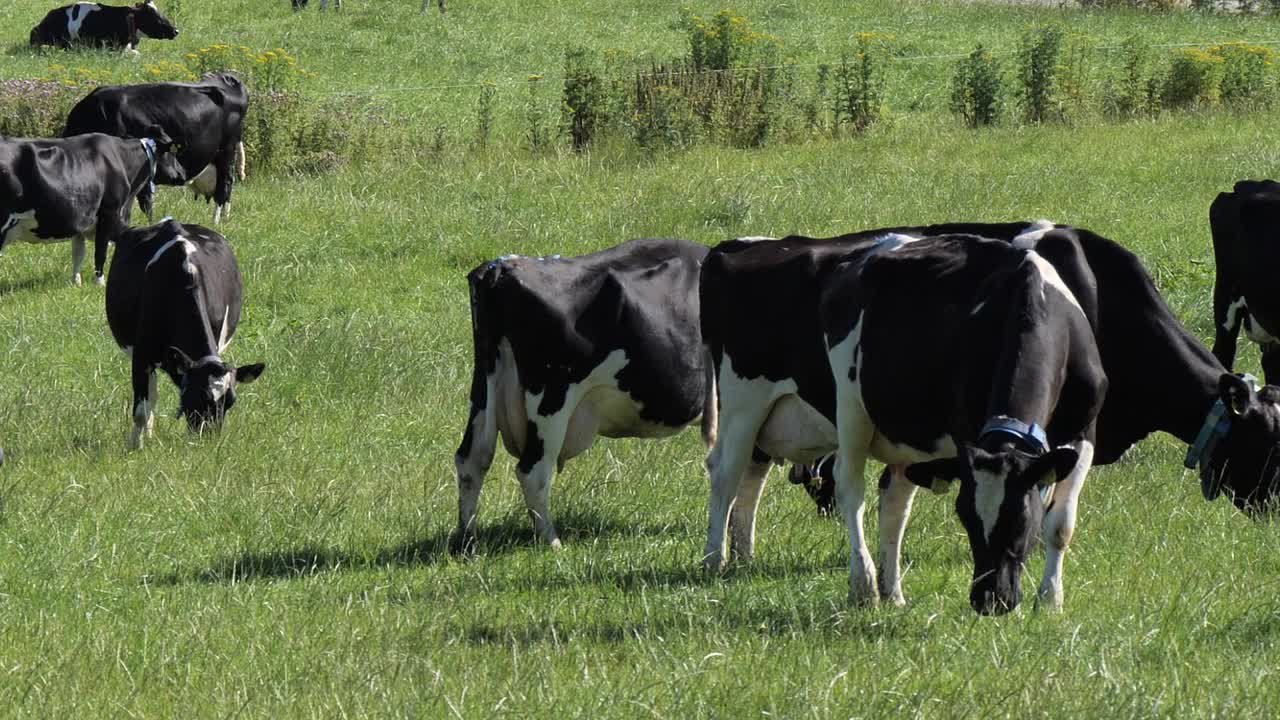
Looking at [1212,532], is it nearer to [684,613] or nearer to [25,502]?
[684,613]

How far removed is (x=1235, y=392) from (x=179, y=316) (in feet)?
23.5

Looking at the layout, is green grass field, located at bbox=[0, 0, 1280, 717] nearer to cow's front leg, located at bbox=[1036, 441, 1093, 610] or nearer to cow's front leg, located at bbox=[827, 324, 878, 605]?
cow's front leg, located at bbox=[1036, 441, 1093, 610]

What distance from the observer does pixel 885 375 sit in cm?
699

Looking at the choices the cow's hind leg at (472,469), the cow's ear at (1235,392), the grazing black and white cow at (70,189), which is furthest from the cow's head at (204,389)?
the cow's ear at (1235,392)

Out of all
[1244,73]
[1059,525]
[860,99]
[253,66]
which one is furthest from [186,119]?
[1059,525]

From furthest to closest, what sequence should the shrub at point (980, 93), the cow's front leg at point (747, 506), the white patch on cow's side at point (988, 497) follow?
the shrub at point (980, 93)
the cow's front leg at point (747, 506)
the white patch on cow's side at point (988, 497)

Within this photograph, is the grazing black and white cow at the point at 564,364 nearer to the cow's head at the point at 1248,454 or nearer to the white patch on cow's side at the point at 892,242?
the white patch on cow's side at the point at 892,242

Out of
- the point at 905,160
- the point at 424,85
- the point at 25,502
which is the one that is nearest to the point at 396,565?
the point at 25,502

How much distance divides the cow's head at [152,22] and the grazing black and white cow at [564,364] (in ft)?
88.0

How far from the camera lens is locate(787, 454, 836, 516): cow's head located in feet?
30.1

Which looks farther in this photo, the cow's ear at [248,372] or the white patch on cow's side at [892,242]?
the cow's ear at [248,372]

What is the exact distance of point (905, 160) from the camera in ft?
62.6

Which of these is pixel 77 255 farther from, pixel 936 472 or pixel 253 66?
pixel 936 472

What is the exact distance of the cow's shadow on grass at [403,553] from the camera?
8.05 meters
